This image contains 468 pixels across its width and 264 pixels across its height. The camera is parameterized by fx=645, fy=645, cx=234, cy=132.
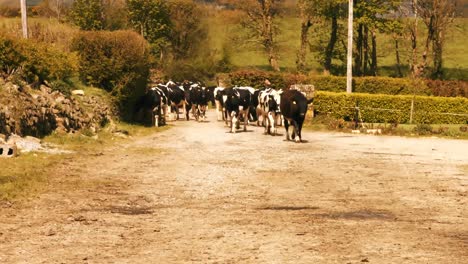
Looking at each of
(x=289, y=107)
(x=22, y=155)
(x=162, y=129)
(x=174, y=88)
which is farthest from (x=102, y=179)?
(x=174, y=88)

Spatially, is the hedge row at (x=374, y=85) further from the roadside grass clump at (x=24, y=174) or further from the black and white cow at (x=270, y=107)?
the roadside grass clump at (x=24, y=174)

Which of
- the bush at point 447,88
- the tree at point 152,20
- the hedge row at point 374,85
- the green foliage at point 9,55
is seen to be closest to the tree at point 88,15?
the tree at point 152,20

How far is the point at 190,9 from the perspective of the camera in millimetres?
73562

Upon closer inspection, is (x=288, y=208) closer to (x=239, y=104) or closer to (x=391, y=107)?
(x=239, y=104)

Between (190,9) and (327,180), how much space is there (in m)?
60.4

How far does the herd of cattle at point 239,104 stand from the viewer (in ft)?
82.8

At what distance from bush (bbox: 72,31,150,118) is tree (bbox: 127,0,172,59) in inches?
1608

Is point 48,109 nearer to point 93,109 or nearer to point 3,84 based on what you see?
point 3,84

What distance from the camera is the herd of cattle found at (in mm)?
25234

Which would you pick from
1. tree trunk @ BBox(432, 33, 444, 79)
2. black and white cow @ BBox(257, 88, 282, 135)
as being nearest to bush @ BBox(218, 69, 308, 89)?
black and white cow @ BBox(257, 88, 282, 135)

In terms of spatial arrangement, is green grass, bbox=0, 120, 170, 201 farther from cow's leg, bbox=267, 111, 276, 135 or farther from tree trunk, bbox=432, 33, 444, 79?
tree trunk, bbox=432, 33, 444, 79

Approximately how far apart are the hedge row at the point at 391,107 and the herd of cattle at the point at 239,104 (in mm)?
2356

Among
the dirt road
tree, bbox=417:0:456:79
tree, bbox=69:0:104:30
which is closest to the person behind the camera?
the dirt road

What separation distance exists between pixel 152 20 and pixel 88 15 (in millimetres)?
8356
